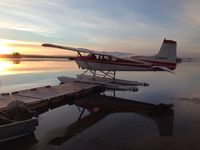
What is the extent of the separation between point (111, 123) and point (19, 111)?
3.29 meters

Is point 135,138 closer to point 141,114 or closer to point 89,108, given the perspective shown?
point 141,114

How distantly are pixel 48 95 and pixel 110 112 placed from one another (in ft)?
9.80

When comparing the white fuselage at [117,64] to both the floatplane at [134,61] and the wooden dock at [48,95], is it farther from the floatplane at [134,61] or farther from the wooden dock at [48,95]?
the wooden dock at [48,95]

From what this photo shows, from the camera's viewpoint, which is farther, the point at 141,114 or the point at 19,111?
the point at 141,114

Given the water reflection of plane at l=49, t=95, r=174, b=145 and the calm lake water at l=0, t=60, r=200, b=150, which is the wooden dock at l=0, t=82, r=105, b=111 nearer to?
the calm lake water at l=0, t=60, r=200, b=150

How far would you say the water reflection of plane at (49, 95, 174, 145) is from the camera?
888 cm

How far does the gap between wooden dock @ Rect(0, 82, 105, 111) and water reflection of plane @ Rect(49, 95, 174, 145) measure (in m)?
0.53

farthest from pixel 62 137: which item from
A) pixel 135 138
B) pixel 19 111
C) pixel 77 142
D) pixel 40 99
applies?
pixel 40 99

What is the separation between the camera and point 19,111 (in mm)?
8430

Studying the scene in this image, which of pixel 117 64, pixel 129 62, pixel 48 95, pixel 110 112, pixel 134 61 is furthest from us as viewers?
pixel 117 64

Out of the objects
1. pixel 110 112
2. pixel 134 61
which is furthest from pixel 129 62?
pixel 110 112

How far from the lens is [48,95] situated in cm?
1256

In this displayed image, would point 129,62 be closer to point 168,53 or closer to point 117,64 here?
point 117,64

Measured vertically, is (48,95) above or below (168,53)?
below
